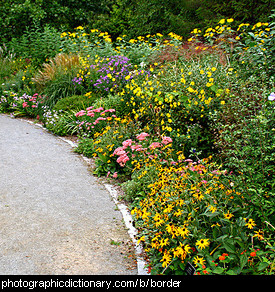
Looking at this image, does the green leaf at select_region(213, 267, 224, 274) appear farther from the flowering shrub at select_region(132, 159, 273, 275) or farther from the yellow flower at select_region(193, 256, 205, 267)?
the yellow flower at select_region(193, 256, 205, 267)

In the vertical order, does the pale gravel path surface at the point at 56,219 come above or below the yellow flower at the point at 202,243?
below

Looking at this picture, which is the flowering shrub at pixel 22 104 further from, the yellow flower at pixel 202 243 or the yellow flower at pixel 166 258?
the yellow flower at pixel 202 243

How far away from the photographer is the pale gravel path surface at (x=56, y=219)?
3312 millimetres

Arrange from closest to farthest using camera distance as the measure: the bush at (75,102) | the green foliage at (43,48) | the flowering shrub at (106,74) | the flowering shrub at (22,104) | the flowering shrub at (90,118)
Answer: the flowering shrub at (90,118)
the flowering shrub at (106,74)
the bush at (75,102)
the flowering shrub at (22,104)
the green foliage at (43,48)

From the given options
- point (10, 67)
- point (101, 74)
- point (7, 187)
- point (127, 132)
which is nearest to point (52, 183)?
point (7, 187)

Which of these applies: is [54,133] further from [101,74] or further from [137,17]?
[137,17]

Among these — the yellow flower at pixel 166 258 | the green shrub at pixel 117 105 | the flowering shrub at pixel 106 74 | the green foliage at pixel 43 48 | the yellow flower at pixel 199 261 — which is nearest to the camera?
the yellow flower at pixel 199 261

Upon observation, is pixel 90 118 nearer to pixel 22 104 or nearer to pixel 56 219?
pixel 56 219

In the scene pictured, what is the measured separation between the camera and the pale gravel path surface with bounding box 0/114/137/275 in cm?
331

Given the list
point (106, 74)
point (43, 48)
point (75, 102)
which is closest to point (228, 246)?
point (75, 102)

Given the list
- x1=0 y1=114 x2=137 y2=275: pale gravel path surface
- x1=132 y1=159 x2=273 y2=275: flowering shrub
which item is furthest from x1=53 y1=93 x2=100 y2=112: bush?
x1=132 y1=159 x2=273 y2=275: flowering shrub

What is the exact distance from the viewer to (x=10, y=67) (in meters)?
11.4

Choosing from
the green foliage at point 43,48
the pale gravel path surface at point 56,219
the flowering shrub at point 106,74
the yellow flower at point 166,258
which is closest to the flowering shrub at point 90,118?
the pale gravel path surface at point 56,219

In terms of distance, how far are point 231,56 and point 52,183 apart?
185 inches
